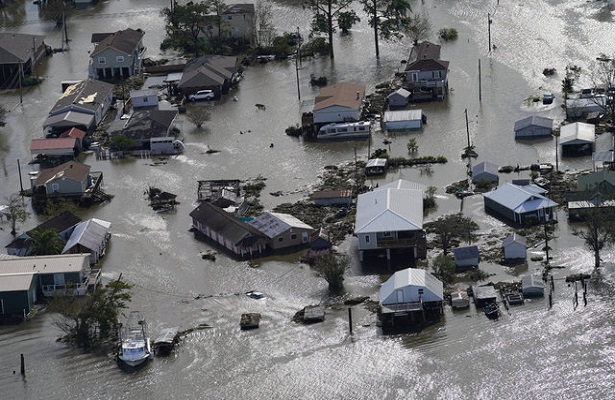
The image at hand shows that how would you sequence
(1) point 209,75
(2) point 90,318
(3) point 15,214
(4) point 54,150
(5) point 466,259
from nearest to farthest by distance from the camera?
1. (2) point 90,318
2. (5) point 466,259
3. (3) point 15,214
4. (4) point 54,150
5. (1) point 209,75

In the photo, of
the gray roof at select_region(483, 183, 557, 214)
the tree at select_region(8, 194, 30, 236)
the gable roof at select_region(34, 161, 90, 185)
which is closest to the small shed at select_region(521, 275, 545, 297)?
the gray roof at select_region(483, 183, 557, 214)

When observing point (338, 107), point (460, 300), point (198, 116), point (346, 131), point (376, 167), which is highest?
point (338, 107)

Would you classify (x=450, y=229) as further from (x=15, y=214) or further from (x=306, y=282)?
(x=15, y=214)

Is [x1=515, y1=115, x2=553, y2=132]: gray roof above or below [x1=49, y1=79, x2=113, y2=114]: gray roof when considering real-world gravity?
below

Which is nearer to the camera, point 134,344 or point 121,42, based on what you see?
point 134,344

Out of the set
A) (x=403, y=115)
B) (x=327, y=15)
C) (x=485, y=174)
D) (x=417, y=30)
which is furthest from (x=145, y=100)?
(x=485, y=174)

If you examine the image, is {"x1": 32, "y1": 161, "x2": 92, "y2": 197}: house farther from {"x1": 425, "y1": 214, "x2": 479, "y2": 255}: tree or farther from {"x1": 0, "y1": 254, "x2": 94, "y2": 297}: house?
{"x1": 425, "y1": 214, "x2": 479, "y2": 255}: tree
